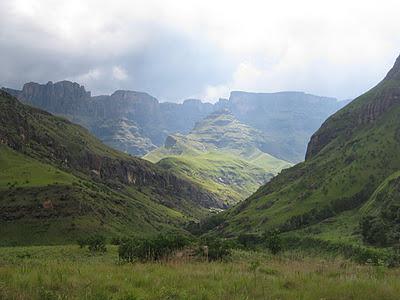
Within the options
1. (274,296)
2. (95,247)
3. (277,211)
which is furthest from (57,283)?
(277,211)

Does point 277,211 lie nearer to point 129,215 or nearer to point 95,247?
point 129,215

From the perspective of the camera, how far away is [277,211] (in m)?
193

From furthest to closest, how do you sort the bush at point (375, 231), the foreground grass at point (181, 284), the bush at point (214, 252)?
the bush at point (375, 231)
the bush at point (214, 252)
the foreground grass at point (181, 284)

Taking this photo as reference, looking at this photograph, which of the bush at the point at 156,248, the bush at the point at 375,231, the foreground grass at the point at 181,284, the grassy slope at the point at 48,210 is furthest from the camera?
the grassy slope at the point at 48,210

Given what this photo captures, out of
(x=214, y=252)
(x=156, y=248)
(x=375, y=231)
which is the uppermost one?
(x=156, y=248)

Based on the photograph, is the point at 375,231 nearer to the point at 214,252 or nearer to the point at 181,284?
the point at 214,252

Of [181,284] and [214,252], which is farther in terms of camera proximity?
[214,252]

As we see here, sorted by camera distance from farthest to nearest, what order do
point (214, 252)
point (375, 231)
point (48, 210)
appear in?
1. point (48, 210)
2. point (375, 231)
3. point (214, 252)

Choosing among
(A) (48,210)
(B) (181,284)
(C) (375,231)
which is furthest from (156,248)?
(A) (48,210)

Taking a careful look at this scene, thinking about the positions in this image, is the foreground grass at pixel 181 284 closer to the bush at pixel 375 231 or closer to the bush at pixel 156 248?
the bush at pixel 156 248

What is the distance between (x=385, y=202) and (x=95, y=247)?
10998cm

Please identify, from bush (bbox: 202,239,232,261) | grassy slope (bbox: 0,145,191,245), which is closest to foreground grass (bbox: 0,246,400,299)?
bush (bbox: 202,239,232,261)

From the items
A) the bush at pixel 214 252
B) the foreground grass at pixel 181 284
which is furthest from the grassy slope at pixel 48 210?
the foreground grass at pixel 181 284

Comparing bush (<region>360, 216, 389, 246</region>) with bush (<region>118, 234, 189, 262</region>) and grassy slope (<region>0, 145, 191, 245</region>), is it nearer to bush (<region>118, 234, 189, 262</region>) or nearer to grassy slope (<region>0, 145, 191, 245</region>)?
grassy slope (<region>0, 145, 191, 245</region>)
